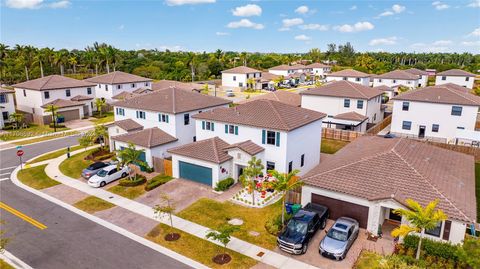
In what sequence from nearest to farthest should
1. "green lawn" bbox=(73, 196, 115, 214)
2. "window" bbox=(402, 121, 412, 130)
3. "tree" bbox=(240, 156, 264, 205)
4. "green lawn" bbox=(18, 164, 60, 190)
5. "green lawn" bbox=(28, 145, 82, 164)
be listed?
1. "tree" bbox=(240, 156, 264, 205)
2. "green lawn" bbox=(73, 196, 115, 214)
3. "green lawn" bbox=(18, 164, 60, 190)
4. "green lawn" bbox=(28, 145, 82, 164)
5. "window" bbox=(402, 121, 412, 130)

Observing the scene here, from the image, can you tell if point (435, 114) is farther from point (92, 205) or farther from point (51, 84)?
point (51, 84)

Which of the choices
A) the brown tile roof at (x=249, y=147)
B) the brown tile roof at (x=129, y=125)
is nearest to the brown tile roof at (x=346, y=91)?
the brown tile roof at (x=249, y=147)

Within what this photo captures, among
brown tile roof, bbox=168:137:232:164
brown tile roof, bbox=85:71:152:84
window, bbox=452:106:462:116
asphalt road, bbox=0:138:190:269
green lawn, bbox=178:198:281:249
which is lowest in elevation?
asphalt road, bbox=0:138:190:269

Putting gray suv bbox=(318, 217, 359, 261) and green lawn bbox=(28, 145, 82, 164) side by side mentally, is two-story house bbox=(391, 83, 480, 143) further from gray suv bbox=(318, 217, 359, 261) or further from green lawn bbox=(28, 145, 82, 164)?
green lawn bbox=(28, 145, 82, 164)

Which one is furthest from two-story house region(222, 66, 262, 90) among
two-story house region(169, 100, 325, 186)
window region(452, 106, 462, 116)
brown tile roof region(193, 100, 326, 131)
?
two-story house region(169, 100, 325, 186)

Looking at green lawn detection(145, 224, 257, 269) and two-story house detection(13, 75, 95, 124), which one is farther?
two-story house detection(13, 75, 95, 124)

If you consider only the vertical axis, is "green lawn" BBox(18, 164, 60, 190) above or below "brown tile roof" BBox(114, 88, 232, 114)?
below

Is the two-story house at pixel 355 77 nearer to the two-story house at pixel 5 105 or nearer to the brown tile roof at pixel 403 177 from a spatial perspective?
the brown tile roof at pixel 403 177
